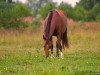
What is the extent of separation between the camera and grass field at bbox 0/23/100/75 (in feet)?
38.4

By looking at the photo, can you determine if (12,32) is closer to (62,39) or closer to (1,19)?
(1,19)

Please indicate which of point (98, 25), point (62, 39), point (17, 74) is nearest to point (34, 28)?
point (98, 25)

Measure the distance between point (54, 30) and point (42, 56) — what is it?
1182mm

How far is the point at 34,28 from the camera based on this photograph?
3050 centimetres

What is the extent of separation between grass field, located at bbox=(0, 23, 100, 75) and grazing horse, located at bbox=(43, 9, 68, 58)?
1.66 ft

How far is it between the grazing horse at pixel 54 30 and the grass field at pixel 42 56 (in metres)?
0.51

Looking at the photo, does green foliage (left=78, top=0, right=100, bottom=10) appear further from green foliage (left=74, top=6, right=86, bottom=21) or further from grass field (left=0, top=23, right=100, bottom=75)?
grass field (left=0, top=23, right=100, bottom=75)

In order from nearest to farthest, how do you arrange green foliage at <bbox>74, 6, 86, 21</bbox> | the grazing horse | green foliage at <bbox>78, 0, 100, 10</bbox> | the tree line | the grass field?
the grass field < the grazing horse < the tree line < green foliage at <bbox>74, 6, 86, 21</bbox> < green foliage at <bbox>78, 0, 100, 10</bbox>

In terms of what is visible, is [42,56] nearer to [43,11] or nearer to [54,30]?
[54,30]

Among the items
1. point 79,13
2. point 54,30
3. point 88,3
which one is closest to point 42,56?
point 54,30

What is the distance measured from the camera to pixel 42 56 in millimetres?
16609

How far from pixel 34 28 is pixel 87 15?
2490 cm

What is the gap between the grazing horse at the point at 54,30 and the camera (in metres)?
15.3

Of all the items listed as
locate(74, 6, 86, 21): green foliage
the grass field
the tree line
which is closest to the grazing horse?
the grass field
